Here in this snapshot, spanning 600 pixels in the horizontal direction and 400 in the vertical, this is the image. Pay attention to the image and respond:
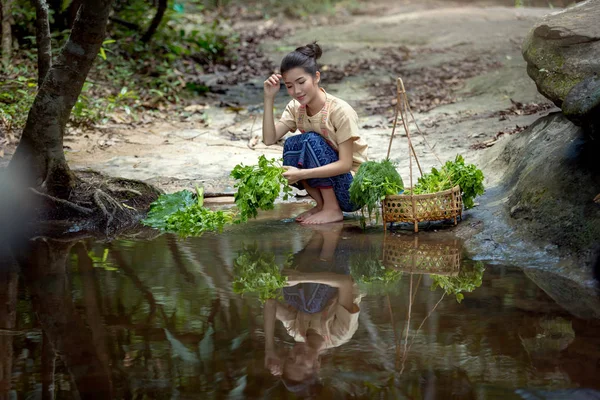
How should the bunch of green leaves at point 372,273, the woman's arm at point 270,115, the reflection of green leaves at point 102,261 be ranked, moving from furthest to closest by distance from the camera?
the woman's arm at point 270,115 → the reflection of green leaves at point 102,261 → the bunch of green leaves at point 372,273

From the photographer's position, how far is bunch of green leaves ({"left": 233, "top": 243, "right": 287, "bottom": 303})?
13.0 ft

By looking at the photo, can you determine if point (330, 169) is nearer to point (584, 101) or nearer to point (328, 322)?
point (584, 101)

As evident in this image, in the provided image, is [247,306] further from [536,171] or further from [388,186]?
[536,171]

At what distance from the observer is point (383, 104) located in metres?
9.45

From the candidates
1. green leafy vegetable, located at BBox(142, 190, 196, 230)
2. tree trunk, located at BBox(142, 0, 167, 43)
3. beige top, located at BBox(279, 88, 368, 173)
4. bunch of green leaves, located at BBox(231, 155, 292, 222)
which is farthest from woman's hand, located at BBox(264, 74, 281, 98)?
tree trunk, located at BBox(142, 0, 167, 43)

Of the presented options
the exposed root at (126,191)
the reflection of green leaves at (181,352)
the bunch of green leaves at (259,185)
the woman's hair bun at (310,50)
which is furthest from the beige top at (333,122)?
the reflection of green leaves at (181,352)

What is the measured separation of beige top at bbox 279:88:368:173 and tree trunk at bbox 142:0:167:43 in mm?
5763

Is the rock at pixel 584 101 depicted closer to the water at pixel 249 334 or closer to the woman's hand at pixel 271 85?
the water at pixel 249 334

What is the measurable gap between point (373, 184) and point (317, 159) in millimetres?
537

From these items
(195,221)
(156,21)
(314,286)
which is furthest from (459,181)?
(156,21)

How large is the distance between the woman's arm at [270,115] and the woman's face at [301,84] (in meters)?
0.19

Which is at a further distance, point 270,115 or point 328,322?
point 270,115

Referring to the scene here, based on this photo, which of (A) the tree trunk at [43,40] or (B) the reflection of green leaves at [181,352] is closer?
(B) the reflection of green leaves at [181,352]

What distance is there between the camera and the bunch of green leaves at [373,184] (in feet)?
16.2
